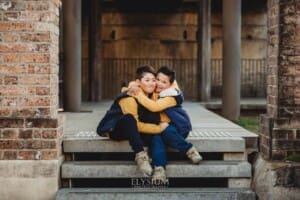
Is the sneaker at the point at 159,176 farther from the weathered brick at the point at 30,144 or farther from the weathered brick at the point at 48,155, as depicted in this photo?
the weathered brick at the point at 30,144

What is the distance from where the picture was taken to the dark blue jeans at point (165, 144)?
4809mm

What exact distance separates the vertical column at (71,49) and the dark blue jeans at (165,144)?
5.34m

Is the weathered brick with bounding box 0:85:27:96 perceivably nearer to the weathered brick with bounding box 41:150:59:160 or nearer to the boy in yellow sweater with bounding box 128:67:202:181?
the weathered brick with bounding box 41:150:59:160

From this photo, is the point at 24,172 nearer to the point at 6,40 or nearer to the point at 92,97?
the point at 6,40

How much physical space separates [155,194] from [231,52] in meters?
6.20

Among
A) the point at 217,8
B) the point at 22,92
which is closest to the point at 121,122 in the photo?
the point at 22,92

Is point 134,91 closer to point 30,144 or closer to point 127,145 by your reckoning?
point 127,145

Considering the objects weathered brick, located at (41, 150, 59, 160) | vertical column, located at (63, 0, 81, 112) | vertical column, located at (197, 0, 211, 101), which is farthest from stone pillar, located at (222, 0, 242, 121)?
weathered brick, located at (41, 150, 59, 160)

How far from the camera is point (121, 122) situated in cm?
499

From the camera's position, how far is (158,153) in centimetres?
481

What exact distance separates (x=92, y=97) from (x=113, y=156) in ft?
29.1

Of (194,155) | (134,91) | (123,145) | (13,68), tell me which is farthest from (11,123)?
(194,155)

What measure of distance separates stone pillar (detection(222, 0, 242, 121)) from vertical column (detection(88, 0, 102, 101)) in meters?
4.71

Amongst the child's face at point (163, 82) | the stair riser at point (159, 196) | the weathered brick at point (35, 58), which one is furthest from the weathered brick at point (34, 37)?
the stair riser at point (159, 196)
